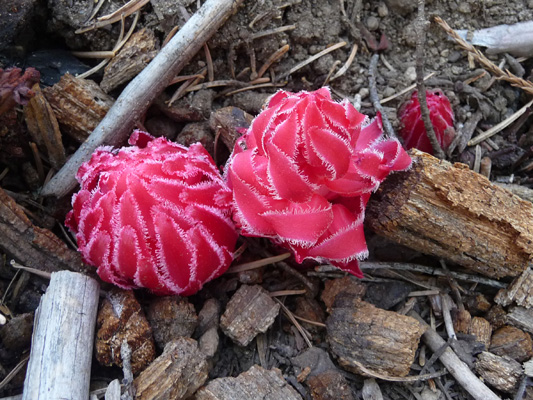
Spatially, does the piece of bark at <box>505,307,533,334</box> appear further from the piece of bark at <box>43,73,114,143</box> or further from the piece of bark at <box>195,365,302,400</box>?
the piece of bark at <box>43,73,114,143</box>

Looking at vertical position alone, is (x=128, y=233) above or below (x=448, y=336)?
above

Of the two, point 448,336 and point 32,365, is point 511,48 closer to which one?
point 448,336

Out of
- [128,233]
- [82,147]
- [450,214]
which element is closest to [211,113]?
[82,147]

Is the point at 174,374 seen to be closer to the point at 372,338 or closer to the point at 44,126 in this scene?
the point at 372,338

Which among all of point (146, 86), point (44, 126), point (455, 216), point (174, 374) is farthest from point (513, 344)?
point (44, 126)

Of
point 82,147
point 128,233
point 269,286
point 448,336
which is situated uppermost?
point 82,147

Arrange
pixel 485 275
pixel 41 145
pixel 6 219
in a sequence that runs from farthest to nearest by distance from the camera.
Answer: pixel 41 145 < pixel 485 275 < pixel 6 219
